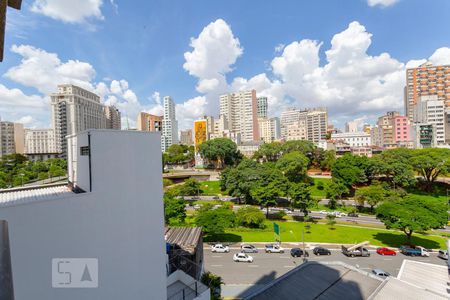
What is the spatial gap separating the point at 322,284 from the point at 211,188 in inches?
1483

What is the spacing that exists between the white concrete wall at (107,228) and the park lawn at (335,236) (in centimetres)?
1955

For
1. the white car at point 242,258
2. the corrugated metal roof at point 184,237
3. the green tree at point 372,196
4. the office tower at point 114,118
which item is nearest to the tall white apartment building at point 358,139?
the green tree at point 372,196

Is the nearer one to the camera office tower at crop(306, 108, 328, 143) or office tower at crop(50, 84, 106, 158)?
office tower at crop(50, 84, 106, 158)

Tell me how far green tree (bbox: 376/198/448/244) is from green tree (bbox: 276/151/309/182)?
808 inches

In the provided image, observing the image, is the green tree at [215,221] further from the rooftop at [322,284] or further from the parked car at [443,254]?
the parked car at [443,254]

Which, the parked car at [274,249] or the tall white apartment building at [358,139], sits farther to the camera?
the tall white apartment building at [358,139]

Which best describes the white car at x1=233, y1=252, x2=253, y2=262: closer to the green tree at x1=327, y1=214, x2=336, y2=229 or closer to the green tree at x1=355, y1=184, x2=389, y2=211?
the green tree at x1=327, y1=214, x2=336, y2=229

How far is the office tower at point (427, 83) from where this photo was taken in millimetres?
75125

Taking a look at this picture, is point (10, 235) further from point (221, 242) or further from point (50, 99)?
point (50, 99)

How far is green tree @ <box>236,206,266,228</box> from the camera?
85.6 feet

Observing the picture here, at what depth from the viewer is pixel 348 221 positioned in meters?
29.3

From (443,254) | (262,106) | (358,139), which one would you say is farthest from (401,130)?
(262,106)

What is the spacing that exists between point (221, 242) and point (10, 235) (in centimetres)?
2129

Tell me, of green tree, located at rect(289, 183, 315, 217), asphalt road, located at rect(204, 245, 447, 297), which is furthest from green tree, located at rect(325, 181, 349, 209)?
asphalt road, located at rect(204, 245, 447, 297)
